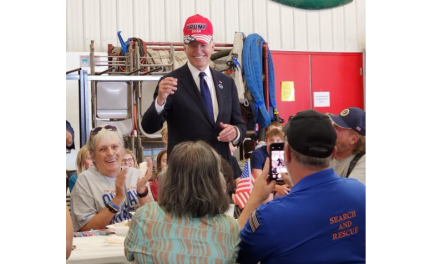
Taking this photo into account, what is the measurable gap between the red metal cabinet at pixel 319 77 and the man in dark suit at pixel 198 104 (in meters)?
4.07

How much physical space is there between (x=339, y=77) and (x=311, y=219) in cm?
534

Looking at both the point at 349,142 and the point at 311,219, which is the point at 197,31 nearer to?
the point at 349,142

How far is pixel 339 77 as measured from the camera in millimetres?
6457

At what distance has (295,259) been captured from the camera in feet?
4.29

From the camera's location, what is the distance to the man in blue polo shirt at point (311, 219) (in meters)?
1.30

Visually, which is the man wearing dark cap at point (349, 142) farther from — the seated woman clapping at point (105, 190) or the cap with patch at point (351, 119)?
the seated woman clapping at point (105, 190)

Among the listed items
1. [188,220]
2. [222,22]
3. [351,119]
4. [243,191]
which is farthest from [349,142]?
[222,22]

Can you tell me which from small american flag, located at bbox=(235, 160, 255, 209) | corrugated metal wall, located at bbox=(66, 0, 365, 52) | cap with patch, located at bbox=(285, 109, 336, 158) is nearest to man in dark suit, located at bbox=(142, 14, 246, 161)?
small american flag, located at bbox=(235, 160, 255, 209)

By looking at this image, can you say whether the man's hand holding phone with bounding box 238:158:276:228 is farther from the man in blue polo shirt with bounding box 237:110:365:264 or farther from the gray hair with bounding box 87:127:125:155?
the gray hair with bounding box 87:127:125:155

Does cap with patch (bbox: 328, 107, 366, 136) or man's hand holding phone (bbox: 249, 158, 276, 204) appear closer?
man's hand holding phone (bbox: 249, 158, 276, 204)

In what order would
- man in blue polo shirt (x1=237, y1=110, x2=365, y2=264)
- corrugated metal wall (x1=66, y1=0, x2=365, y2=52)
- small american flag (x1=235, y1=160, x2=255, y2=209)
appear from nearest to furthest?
man in blue polo shirt (x1=237, y1=110, x2=365, y2=264)
small american flag (x1=235, y1=160, x2=255, y2=209)
corrugated metal wall (x1=66, y1=0, x2=365, y2=52)

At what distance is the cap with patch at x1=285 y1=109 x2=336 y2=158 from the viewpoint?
138cm
